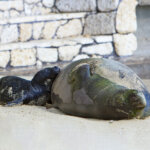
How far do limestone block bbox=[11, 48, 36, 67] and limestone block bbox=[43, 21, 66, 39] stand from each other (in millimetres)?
491

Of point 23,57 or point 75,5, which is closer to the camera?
point 23,57

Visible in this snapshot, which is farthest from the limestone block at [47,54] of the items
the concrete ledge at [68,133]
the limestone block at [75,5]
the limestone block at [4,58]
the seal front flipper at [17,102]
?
the concrete ledge at [68,133]

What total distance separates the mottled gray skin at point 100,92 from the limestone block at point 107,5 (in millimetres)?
3245

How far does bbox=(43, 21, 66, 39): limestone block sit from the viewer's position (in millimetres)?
6062

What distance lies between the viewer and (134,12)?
625 centimetres

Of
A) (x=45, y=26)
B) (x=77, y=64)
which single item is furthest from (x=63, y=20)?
(x=77, y=64)

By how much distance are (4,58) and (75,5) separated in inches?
56.5

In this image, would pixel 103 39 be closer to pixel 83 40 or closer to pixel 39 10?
pixel 83 40

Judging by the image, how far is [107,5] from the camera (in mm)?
6109

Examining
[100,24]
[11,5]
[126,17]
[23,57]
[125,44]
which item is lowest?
[23,57]

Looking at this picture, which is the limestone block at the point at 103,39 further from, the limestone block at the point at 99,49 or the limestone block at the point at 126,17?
the limestone block at the point at 126,17

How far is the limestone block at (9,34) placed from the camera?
5.71 meters

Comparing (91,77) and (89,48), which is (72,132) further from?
(89,48)

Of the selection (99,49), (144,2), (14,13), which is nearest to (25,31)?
(14,13)
